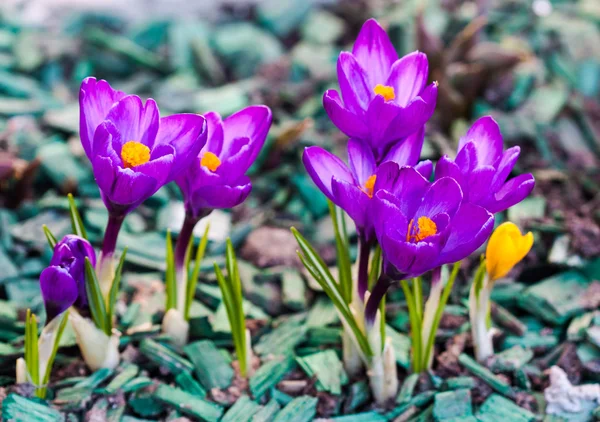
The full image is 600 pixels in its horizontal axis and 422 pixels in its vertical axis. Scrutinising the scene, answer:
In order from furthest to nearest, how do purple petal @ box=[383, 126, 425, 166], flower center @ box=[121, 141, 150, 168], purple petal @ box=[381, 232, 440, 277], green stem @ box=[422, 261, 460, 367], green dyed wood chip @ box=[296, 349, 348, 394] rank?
green dyed wood chip @ box=[296, 349, 348, 394], green stem @ box=[422, 261, 460, 367], purple petal @ box=[383, 126, 425, 166], flower center @ box=[121, 141, 150, 168], purple petal @ box=[381, 232, 440, 277]

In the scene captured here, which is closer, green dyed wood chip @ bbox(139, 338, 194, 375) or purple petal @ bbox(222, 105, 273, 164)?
purple petal @ bbox(222, 105, 273, 164)

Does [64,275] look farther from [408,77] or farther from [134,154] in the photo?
[408,77]

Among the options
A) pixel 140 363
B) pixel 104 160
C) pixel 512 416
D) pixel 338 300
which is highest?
pixel 104 160

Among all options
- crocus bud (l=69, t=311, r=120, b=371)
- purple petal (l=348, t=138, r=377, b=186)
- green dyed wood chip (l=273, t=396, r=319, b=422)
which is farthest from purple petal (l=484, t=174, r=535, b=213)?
crocus bud (l=69, t=311, r=120, b=371)

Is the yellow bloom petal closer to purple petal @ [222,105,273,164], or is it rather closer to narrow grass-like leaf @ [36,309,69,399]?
purple petal @ [222,105,273,164]

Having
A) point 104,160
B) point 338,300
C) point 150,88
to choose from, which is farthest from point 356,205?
point 150,88

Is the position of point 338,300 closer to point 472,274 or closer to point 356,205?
point 356,205
